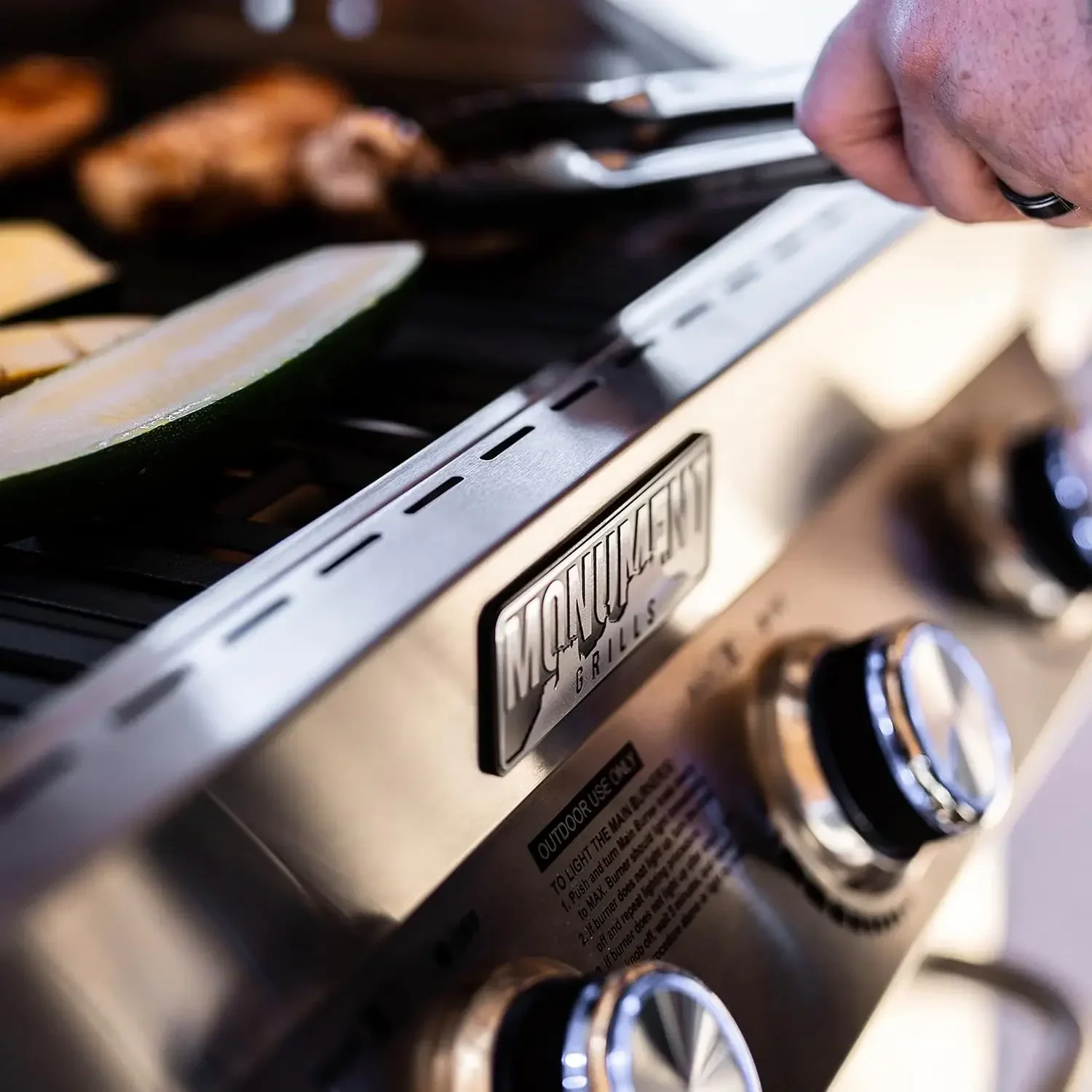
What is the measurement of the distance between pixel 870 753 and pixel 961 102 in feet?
0.75

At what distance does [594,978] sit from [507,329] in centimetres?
32

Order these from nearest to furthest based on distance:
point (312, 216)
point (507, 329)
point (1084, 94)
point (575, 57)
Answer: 1. point (1084, 94)
2. point (507, 329)
3. point (312, 216)
4. point (575, 57)

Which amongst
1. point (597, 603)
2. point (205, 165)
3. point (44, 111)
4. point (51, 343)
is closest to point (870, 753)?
point (597, 603)

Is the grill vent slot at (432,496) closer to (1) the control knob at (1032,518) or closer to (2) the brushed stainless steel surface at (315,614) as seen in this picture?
(2) the brushed stainless steel surface at (315,614)

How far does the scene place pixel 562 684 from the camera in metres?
0.37

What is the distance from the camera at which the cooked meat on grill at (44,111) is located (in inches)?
30.6

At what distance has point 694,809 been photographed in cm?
43

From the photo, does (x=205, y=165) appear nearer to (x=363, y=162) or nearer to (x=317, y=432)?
(x=363, y=162)

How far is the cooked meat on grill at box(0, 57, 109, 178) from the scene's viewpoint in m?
0.78

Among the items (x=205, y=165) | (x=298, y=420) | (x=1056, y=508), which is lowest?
(x=1056, y=508)

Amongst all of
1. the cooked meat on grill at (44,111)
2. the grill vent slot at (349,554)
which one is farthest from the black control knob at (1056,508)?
the cooked meat on grill at (44,111)

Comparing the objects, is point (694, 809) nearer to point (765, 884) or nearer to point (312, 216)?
point (765, 884)

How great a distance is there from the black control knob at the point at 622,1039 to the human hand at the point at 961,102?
0.28 meters

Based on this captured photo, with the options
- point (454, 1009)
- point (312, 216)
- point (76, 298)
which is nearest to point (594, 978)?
point (454, 1009)
